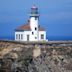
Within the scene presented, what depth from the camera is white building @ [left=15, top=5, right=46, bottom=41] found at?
47.1 metres

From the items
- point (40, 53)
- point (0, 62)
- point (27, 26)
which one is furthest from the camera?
point (27, 26)

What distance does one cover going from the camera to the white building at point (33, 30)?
47.1 meters

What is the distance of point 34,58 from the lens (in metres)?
28.0

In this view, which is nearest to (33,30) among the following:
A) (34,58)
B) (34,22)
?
(34,22)

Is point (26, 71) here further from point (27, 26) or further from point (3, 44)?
point (27, 26)

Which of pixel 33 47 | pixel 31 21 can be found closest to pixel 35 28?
pixel 31 21

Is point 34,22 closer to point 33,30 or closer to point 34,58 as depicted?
point 33,30

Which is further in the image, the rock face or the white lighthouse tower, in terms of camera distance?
the white lighthouse tower

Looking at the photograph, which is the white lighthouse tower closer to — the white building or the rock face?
the white building

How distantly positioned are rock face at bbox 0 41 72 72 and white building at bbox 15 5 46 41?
17.2 m

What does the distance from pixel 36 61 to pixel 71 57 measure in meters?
2.71

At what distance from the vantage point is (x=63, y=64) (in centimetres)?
2864

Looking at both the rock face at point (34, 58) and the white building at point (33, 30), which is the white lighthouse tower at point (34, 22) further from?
the rock face at point (34, 58)

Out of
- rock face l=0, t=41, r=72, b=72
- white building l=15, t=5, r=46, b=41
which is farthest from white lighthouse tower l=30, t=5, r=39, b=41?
rock face l=0, t=41, r=72, b=72
